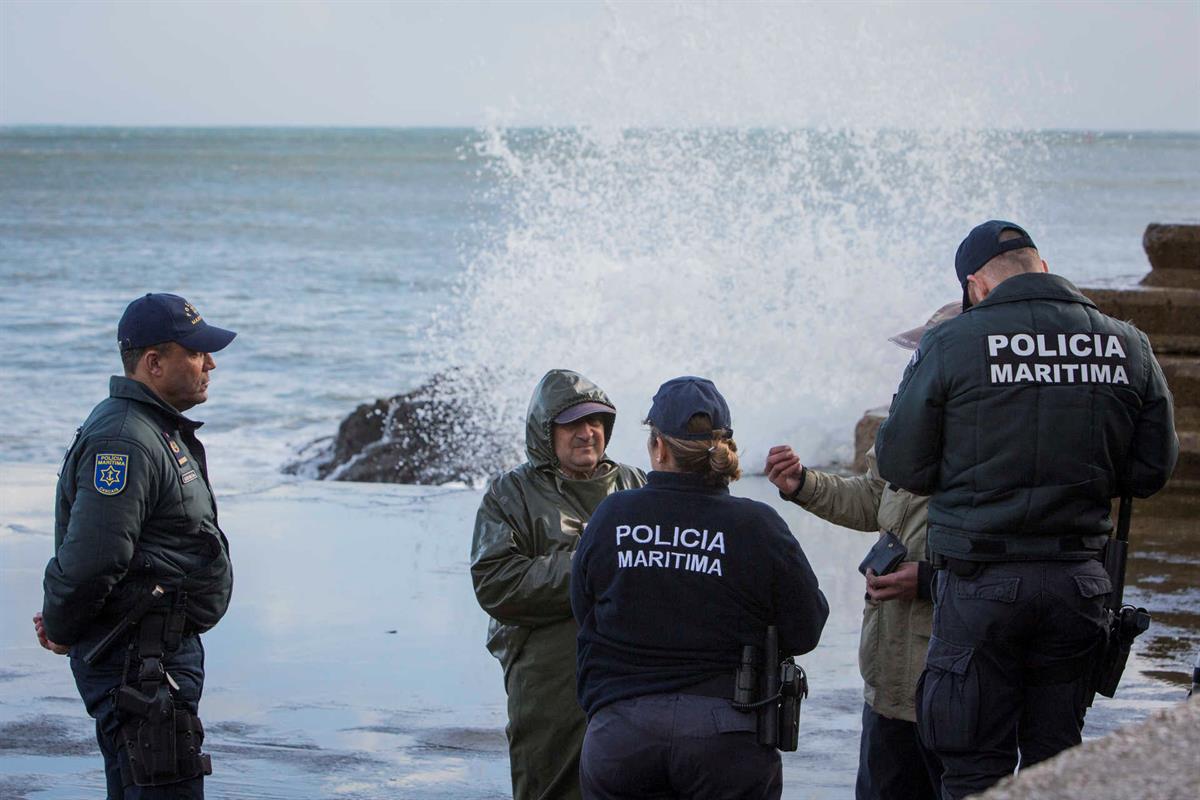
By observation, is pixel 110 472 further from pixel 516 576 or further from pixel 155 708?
pixel 516 576

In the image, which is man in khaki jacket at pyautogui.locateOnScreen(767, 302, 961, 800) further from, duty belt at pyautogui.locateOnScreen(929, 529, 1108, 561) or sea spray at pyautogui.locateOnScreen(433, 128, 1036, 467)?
sea spray at pyautogui.locateOnScreen(433, 128, 1036, 467)

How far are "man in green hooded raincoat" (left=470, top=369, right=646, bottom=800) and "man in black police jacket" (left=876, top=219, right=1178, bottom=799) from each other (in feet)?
2.58

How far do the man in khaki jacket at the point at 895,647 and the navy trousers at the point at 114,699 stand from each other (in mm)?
1597

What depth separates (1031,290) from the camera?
3.65 metres

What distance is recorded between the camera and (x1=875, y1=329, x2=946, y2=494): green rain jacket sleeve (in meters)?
3.64

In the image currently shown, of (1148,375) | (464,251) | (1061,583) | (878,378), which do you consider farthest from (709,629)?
(464,251)

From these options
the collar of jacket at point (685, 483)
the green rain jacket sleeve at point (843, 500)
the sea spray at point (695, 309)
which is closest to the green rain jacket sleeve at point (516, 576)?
the collar of jacket at point (685, 483)

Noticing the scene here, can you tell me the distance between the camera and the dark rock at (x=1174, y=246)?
8.98 metres

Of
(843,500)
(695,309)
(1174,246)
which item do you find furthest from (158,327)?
(695,309)

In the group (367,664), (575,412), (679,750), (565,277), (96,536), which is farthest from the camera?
(565,277)

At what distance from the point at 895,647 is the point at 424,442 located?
9.16 meters

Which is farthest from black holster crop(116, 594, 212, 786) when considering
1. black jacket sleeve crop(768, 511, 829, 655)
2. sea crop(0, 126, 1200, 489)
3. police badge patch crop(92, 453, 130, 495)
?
sea crop(0, 126, 1200, 489)

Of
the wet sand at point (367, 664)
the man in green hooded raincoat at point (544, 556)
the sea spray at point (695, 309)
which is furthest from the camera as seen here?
the sea spray at point (695, 309)

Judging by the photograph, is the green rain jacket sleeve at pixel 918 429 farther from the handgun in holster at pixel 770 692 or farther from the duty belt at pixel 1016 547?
the handgun in holster at pixel 770 692
